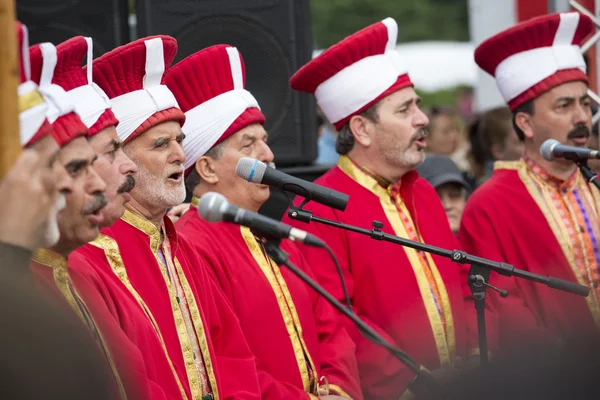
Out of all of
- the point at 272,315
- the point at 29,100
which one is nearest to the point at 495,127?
the point at 272,315

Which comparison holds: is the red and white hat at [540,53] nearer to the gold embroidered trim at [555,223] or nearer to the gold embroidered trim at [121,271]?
the gold embroidered trim at [555,223]

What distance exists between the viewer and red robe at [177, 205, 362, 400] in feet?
14.8

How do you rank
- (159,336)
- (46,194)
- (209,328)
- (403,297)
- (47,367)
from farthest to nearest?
(403,297) → (209,328) → (159,336) → (46,194) → (47,367)

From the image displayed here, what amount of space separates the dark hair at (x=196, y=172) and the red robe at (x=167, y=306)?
553 mm

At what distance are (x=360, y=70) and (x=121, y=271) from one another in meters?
2.03

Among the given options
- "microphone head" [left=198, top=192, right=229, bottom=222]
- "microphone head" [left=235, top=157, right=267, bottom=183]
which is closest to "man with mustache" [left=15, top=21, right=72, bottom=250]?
"microphone head" [left=198, top=192, right=229, bottom=222]

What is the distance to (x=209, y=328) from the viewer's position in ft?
13.9

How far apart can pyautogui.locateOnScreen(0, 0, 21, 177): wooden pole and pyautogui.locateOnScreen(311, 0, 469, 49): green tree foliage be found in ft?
95.7

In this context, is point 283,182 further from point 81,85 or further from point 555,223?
point 555,223

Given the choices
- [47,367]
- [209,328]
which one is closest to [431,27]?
[209,328]

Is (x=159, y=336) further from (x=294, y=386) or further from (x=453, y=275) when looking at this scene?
(x=453, y=275)

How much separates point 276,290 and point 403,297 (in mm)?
839

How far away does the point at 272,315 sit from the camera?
180 inches

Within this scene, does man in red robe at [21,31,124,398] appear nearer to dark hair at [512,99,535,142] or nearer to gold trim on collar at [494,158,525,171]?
gold trim on collar at [494,158,525,171]
